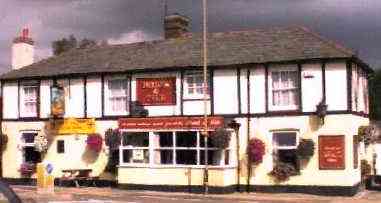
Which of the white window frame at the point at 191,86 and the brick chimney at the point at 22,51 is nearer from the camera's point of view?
the white window frame at the point at 191,86

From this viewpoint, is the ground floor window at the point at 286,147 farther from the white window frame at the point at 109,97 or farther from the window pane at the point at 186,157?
the white window frame at the point at 109,97

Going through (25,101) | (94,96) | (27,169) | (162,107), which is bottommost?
(27,169)

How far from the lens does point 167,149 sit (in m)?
27.1

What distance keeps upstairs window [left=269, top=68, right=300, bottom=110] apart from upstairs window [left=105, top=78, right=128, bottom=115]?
627 centimetres

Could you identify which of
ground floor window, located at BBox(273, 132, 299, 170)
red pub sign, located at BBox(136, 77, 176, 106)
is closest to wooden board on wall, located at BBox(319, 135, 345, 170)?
ground floor window, located at BBox(273, 132, 299, 170)

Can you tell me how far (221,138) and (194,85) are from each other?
297 centimetres

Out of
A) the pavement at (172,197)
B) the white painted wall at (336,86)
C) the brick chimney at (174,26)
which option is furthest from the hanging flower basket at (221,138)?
the brick chimney at (174,26)

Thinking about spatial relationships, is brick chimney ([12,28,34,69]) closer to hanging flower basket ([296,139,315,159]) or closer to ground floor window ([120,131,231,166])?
ground floor window ([120,131,231,166])

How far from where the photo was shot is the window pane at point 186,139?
2747cm

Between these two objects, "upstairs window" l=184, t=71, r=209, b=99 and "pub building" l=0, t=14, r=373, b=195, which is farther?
"upstairs window" l=184, t=71, r=209, b=99

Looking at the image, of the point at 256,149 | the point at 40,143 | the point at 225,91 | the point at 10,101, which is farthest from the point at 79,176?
the point at 256,149

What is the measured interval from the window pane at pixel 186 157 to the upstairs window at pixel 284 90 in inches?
143

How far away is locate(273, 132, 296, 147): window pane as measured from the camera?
25888mm

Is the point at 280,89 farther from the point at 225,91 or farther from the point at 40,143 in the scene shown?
the point at 40,143
